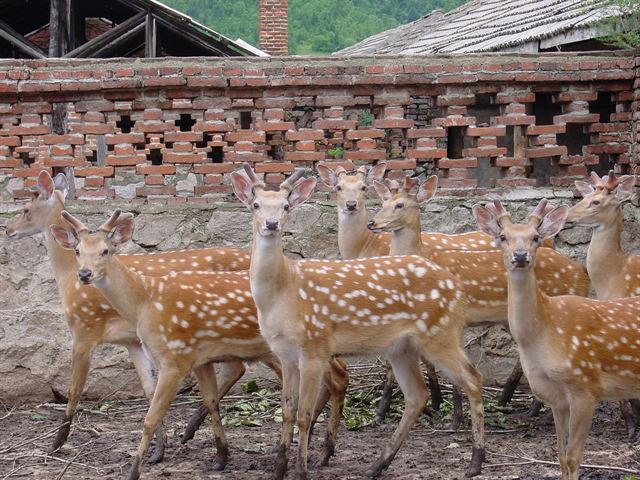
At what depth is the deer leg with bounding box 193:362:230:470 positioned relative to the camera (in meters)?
6.75

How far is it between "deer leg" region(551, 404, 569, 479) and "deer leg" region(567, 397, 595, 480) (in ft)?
0.28

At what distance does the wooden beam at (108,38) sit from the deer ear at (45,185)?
6787 mm

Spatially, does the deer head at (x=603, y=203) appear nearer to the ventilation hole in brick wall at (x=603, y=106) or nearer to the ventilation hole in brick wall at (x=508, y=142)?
the ventilation hole in brick wall at (x=603, y=106)

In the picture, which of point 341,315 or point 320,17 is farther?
point 320,17

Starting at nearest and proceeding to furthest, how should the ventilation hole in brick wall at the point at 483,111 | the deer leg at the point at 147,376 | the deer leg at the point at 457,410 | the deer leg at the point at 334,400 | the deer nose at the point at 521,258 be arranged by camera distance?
the deer nose at the point at 521,258 < the deer leg at the point at 334,400 < the deer leg at the point at 147,376 < the deer leg at the point at 457,410 < the ventilation hole in brick wall at the point at 483,111

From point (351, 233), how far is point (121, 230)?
2017 mm

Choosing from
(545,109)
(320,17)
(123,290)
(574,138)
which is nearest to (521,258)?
(123,290)

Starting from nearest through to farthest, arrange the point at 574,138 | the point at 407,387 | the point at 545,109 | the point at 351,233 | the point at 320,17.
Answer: the point at 407,387 → the point at 351,233 → the point at 574,138 → the point at 545,109 → the point at 320,17

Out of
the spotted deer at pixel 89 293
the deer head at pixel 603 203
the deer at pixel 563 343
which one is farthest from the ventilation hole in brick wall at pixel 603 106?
the spotted deer at pixel 89 293

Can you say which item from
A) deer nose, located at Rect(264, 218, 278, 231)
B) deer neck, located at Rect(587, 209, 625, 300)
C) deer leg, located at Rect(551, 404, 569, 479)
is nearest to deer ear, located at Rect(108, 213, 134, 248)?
deer nose, located at Rect(264, 218, 278, 231)

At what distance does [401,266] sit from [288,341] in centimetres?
91

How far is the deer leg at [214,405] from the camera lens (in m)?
6.75

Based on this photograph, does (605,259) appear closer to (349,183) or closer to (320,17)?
(349,183)

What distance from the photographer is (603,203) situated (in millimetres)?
7543
